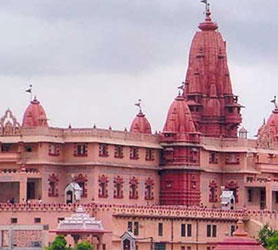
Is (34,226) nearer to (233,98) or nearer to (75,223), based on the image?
(75,223)

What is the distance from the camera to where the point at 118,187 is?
490 feet

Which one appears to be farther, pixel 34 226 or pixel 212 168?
pixel 212 168

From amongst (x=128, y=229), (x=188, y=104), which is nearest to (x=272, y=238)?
(x=128, y=229)

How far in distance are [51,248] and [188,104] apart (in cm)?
2837

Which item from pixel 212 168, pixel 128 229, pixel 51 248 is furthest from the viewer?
pixel 212 168

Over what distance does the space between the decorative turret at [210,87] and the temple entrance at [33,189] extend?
18119mm

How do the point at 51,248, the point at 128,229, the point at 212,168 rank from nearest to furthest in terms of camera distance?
the point at 51,248, the point at 128,229, the point at 212,168

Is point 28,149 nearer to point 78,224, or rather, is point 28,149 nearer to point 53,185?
point 53,185

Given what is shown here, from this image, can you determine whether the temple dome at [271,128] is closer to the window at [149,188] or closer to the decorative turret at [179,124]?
the decorative turret at [179,124]

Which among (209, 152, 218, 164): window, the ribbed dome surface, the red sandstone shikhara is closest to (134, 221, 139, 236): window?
the red sandstone shikhara

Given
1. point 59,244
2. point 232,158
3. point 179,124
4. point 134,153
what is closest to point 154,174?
point 134,153

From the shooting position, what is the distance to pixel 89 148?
146875mm

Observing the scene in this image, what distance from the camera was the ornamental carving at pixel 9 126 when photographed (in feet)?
486

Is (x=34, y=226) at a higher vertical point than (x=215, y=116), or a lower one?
lower
